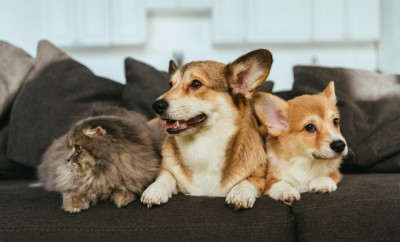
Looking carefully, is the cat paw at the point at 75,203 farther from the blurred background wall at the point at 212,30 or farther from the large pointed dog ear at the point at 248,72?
the blurred background wall at the point at 212,30

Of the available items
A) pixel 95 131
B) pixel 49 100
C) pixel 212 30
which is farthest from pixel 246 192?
pixel 212 30

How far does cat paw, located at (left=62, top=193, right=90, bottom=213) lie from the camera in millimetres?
1360

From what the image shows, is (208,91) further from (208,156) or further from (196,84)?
(208,156)

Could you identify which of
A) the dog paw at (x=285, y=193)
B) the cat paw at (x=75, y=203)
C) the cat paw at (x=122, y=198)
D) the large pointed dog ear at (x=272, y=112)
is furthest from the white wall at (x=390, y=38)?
the cat paw at (x=75, y=203)

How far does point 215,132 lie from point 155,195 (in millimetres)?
342

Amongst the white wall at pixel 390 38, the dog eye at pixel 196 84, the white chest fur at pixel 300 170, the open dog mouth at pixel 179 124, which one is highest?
the white wall at pixel 390 38

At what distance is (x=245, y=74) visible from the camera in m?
1.57

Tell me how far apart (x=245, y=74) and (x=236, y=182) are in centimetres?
44

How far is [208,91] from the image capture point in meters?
1.51

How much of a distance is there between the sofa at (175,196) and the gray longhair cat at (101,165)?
59 mm

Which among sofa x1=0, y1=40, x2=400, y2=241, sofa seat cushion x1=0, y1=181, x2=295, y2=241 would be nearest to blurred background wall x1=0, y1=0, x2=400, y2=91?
sofa x1=0, y1=40, x2=400, y2=241

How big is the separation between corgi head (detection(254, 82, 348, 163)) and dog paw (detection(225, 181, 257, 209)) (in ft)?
0.85

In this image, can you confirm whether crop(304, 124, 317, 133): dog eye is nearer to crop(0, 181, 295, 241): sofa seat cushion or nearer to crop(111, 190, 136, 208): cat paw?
crop(0, 181, 295, 241): sofa seat cushion

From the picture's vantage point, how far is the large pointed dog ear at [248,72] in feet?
5.00
